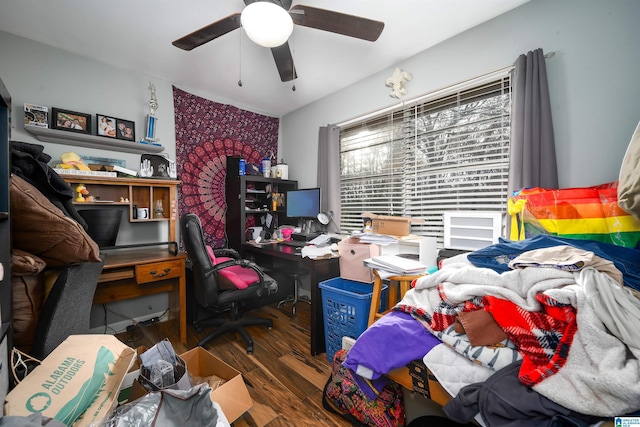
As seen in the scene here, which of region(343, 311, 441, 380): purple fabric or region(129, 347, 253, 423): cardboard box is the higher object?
region(343, 311, 441, 380): purple fabric

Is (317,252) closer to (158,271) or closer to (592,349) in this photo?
(158,271)

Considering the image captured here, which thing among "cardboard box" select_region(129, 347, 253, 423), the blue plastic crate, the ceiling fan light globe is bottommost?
"cardboard box" select_region(129, 347, 253, 423)

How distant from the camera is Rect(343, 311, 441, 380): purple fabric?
3.11 ft

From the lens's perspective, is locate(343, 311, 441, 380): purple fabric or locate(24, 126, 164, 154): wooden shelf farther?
locate(24, 126, 164, 154): wooden shelf

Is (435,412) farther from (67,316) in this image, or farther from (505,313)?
(67,316)

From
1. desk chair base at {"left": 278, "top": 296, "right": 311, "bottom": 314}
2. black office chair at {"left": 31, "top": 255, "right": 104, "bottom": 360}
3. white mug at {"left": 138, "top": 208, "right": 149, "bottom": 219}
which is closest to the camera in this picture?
black office chair at {"left": 31, "top": 255, "right": 104, "bottom": 360}

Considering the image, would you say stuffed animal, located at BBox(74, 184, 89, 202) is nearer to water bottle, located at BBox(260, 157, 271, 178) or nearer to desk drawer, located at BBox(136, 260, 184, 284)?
desk drawer, located at BBox(136, 260, 184, 284)

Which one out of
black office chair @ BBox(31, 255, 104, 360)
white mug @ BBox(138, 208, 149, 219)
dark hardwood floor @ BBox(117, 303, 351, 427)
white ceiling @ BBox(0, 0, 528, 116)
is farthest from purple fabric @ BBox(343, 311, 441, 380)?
white mug @ BBox(138, 208, 149, 219)

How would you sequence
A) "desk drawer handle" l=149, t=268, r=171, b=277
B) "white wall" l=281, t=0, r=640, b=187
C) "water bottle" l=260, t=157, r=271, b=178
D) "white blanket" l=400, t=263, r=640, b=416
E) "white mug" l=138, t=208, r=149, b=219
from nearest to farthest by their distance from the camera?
1. "white blanket" l=400, t=263, r=640, b=416
2. "white wall" l=281, t=0, r=640, b=187
3. "desk drawer handle" l=149, t=268, r=171, b=277
4. "white mug" l=138, t=208, r=149, b=219
5. "water bottle" l=260, t=157, r=271, b=178

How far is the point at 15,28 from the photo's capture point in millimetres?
1883

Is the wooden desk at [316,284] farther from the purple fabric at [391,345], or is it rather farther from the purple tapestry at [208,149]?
the purple tapestry at [208,149]

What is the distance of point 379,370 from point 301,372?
3.23 feet

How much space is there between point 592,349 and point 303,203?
8.09 feet

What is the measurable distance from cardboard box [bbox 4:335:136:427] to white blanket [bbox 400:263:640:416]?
1474 millimetres
